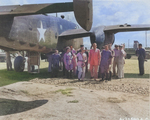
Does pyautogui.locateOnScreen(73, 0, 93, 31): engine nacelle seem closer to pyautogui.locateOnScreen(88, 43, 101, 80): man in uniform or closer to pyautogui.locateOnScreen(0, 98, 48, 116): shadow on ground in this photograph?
pyautogui.locateOnScreen(0, 98, 48, 116): shadow on ground

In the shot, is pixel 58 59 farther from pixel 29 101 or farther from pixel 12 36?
pixel 29 101

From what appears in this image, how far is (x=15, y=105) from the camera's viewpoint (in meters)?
4.35

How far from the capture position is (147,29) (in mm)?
10023

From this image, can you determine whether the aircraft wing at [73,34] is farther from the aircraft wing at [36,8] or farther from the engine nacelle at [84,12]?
the engine nacelle at [84,12]

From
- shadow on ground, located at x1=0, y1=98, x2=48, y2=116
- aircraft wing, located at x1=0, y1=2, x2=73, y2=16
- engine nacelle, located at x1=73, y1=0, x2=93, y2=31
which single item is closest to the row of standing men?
shadow on ground, located at x1=0, y1=98, x2=48, y2=116

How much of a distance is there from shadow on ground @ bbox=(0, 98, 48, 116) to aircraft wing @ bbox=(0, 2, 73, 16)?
243 centimetres

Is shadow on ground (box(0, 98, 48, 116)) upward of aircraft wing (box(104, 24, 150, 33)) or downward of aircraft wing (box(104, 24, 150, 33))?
downward

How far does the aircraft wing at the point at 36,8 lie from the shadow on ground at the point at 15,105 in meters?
2.43

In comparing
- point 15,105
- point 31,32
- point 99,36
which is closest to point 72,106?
point 15,105

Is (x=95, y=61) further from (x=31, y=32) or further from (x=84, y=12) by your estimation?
(x=84, y=12)

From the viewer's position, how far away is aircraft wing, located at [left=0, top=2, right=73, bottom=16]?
11.9 ft

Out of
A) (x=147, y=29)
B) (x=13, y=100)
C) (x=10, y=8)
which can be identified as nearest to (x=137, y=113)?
(x=13, y=100)

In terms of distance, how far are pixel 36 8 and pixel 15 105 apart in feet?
8.61

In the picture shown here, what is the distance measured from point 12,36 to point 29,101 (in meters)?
3.26
